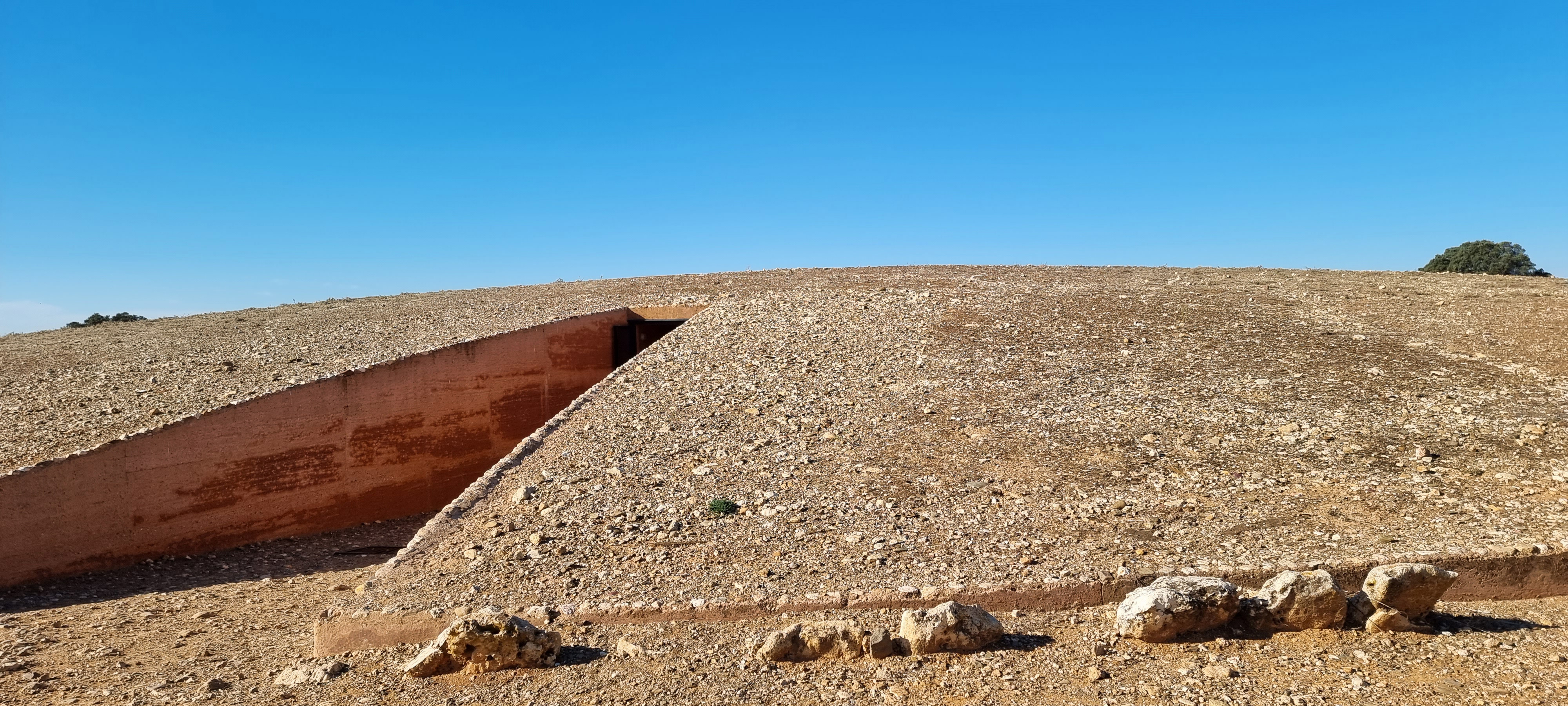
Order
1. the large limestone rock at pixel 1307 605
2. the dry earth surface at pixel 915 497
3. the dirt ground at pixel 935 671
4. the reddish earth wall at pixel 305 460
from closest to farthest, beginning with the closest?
the dirt ground at pixel 935 671
the dry earth surface at pixel 915 497
the large limestone rock at pixel 1307 605
the reddish earth wall at pixel 305 460

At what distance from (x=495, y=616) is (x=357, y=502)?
276 inches

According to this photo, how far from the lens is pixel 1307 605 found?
5309 mm

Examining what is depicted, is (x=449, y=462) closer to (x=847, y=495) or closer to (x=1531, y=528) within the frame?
(x=847, y=495)

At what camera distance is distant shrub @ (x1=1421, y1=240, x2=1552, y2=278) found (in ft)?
90.2

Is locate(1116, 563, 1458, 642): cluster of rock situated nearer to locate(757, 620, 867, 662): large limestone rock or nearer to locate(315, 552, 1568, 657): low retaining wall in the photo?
locate(315, 552, 1568, 657): low retaining wall

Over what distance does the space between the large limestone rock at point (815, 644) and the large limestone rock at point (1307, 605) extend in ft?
7.95

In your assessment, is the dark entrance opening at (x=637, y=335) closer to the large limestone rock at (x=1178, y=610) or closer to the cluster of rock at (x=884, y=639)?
the cluster of rock at (x=884, y=639)

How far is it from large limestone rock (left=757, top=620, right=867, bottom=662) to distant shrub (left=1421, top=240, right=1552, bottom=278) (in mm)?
28524

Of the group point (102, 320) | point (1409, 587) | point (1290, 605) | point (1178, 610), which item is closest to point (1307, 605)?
point (1290, 605)

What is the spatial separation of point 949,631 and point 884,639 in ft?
1.26

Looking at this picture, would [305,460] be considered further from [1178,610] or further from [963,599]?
[1178,610]

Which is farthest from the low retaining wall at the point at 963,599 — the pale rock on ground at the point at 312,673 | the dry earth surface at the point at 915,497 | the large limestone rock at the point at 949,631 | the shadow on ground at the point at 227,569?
the shadow on ground at the point at 227,569

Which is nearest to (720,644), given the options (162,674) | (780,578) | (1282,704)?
(780,578)

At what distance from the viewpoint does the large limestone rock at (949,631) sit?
17.1ft
